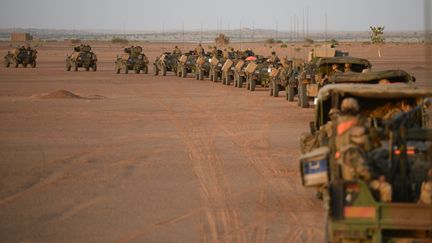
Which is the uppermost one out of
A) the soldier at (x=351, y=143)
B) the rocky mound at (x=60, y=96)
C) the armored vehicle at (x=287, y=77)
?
the soldier at (x=351, y=143)

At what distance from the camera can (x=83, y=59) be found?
57375 millimetres

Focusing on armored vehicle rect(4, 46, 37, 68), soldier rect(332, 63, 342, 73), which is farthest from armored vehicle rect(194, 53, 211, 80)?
soldier rect(332, 63, 342, 73)

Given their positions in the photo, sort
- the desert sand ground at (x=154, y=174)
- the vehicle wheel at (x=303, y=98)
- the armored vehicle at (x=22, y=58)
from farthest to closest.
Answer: the armored vehicle at (x=22, y=58) < the vehicle wheel at (x=303, y=98) < the desert sand ground at (x=154, y=174)

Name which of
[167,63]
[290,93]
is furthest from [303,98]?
[167,63]

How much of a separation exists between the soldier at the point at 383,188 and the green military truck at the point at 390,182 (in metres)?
0.03

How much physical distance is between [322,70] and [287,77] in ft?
20.1

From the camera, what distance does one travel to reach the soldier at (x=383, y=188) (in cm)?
884

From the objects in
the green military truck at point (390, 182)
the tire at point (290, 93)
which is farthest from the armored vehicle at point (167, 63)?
the green military truck at point (390, 182)

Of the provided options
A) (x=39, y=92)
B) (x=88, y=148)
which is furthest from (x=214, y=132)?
(x=39, y=92)

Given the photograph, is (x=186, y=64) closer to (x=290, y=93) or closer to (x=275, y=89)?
(x=275, y=89)

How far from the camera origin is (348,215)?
875 centimetres

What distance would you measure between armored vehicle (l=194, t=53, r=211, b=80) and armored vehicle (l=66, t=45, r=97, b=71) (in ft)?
39.0

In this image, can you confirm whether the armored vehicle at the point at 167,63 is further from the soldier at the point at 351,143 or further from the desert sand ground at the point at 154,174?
the soldier at the point at 351,143

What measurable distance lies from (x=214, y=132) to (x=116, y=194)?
317 inches
